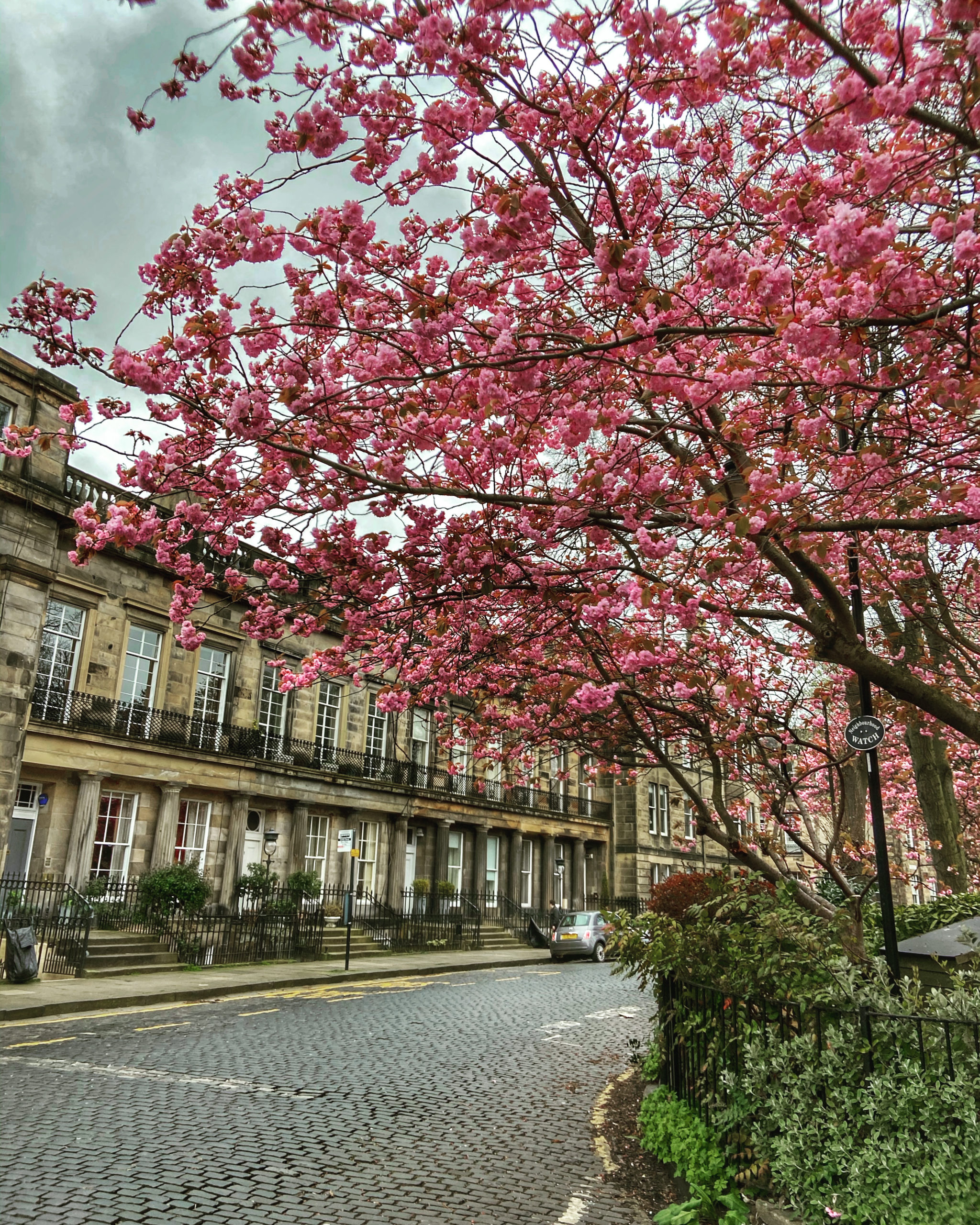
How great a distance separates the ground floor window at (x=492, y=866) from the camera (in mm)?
35312

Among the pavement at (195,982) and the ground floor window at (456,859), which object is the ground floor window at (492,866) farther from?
the pavement at (195,982)

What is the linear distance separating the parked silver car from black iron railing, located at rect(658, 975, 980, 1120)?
70.5 feet

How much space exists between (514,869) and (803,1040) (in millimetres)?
32968

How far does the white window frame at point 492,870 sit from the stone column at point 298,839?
10.8 m

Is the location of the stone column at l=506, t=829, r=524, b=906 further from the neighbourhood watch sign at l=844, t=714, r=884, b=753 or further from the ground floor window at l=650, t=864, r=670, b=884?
the neighbourhood watch sign at l=844, t=714, r=884, b=753

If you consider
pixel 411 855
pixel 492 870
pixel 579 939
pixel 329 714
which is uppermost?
pixel 329 714

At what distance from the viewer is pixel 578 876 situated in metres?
41.5

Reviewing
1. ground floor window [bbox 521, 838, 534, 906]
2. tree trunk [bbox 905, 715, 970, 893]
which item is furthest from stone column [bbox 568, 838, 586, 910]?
tree trunk [bbox 905, 715, 970, 893]

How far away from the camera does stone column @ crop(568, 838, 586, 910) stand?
41.3 m

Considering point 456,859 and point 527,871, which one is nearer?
point 456,859

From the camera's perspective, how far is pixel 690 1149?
5262 mm

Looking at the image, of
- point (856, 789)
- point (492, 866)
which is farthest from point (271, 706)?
point (856, 789)

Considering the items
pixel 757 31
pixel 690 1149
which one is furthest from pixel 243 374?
pixel 690 1149

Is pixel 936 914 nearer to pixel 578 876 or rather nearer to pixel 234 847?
pixel 234 847
